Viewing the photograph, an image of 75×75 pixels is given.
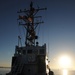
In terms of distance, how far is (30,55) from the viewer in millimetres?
28766

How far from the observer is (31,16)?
3491 centimetres

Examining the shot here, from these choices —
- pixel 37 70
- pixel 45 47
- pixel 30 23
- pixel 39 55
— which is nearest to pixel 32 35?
pixel 30 23

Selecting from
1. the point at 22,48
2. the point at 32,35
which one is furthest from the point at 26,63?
the point at 32,35

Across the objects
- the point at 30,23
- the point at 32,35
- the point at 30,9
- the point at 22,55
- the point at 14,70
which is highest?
the point at 30,9

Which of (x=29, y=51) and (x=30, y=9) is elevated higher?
(x=30, y=9)

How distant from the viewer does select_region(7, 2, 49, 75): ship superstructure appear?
27.6 meters

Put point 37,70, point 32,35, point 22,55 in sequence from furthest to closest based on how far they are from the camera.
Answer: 1. point 32,35
2. point 22,55
3. point 37,70

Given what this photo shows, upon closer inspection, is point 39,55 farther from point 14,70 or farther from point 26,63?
point 14,70

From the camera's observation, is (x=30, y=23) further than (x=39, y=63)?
Yes

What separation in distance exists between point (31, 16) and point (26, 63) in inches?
429

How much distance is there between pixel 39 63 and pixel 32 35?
8262mm

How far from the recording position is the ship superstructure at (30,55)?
27.6 meters

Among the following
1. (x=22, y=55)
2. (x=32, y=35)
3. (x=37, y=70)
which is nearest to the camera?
(x=37, y=70)

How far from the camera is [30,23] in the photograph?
114 feet
